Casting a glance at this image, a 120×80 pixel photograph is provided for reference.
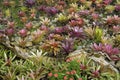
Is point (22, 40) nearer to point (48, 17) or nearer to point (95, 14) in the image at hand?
point (48, 17)

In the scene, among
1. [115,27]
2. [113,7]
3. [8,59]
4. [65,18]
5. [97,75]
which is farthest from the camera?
[113,7]

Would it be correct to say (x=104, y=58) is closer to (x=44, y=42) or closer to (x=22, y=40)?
(x=44, y=42)

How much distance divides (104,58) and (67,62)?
0.86 meters

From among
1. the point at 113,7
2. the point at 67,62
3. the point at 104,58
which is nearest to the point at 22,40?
the point at 67,62

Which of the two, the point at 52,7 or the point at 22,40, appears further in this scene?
the point at 52,7

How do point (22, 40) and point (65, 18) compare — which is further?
point (65, 18)

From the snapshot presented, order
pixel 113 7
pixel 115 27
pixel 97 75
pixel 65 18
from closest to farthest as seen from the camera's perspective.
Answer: pixel 97 75 < pixel 115 27 < pixel 65 18 < pixel 113 7

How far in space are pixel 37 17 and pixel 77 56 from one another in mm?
2555

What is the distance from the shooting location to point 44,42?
272 inches

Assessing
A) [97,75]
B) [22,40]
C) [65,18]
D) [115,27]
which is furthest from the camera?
[65,18]

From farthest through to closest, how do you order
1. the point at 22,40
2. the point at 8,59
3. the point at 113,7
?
the point at 113,7, the point at 22,40, the point at 8,59

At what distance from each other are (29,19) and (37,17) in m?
0.27

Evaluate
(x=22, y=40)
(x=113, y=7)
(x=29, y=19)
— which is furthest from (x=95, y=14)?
(x=22, y=40)

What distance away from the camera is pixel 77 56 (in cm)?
617
